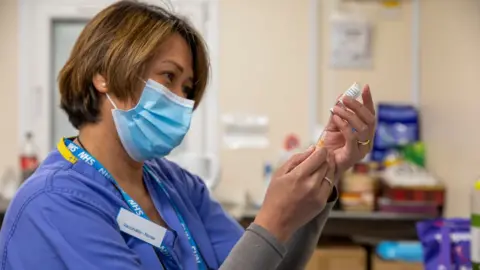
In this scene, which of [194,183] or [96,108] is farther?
[194,183]

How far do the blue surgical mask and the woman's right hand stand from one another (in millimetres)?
304

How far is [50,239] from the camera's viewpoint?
925 mm

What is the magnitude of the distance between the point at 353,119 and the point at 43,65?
2496 mm

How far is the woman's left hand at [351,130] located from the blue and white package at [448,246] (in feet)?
1.21

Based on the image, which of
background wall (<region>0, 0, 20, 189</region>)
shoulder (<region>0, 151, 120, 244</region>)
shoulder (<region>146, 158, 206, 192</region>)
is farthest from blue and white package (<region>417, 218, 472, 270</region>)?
background wall (<region>0, 0, 20, 189</region>)

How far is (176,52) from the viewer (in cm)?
118

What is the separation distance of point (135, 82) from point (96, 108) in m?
0.10

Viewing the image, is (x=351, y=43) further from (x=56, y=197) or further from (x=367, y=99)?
(x=56, y=197)

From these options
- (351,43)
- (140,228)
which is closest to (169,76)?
(140,228)

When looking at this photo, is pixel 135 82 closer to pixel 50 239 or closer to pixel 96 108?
pixel 96 108

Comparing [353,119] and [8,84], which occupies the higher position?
[8,84]

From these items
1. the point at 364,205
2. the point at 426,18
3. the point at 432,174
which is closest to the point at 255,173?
the point at 364,205

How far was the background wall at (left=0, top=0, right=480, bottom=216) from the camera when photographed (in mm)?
3068

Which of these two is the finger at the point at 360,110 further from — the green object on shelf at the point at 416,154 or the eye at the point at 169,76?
the green object on shelf at the point at 416,154
